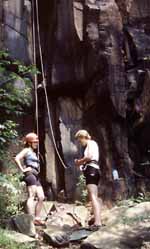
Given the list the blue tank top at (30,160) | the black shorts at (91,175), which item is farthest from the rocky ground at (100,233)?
the blue tank top at (30,160)

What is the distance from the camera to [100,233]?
563cm

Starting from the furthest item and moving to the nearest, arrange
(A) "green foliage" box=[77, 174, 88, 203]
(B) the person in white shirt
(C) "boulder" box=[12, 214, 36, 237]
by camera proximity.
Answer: (A) "green foliage" box=[77, 174, 88, 203]
(B) the person in white shirt
(C) "boulder" box=[12, 214, 36, 237]

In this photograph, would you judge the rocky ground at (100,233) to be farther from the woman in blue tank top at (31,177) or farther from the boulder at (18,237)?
the woman in blue tank top at (31,177)

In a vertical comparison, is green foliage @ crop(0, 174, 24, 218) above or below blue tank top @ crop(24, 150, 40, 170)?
below

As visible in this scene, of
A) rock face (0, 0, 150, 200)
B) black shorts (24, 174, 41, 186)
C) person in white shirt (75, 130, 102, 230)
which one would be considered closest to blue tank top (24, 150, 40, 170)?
black shorts (24, 174, 41, 186)

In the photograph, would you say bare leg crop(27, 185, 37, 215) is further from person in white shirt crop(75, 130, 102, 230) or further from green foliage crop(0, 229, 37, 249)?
green foliage crop(0, 229, 37, 249)

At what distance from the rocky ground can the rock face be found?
127 inches

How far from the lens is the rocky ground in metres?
5.39

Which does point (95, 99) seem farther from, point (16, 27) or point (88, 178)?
point (88, 178)

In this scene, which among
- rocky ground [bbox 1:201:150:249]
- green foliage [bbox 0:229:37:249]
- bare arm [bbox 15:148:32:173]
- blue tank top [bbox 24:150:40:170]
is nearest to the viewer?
green foliage [bbox 0:229:37:249]

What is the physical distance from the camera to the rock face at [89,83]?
1021 centimetres

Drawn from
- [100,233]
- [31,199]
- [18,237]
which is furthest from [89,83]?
[18,237]

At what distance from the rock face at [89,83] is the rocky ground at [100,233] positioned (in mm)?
3220

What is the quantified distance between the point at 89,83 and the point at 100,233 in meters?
5.62
